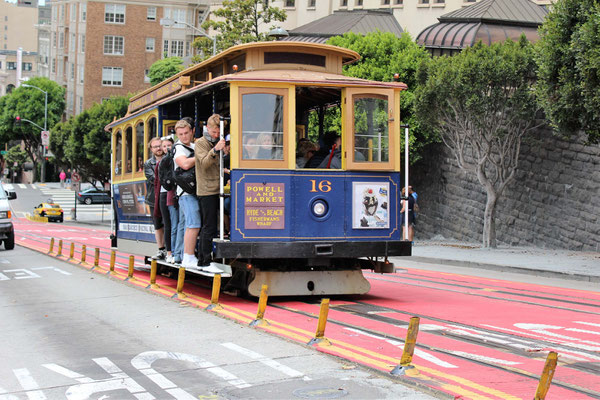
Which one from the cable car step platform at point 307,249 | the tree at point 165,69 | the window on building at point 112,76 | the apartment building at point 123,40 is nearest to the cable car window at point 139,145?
the cable car step platform at point 307,249

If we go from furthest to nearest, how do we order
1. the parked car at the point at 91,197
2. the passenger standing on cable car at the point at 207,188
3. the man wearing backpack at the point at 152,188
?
the parked car at the point at 91,197, the man wearing backpack at the point at 152,188, the passenger standing on cable car at the point at 207,188

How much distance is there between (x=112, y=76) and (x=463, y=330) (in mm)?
84266

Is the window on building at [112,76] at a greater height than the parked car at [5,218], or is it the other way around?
the window on building at [112,76]

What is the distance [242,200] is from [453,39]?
103 ft

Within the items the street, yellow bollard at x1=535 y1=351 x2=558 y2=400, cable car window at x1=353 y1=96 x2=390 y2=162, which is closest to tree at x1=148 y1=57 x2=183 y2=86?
the street

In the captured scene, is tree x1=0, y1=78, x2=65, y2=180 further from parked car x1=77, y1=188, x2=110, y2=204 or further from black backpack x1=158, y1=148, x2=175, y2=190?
black backpack x1=158, y1=148, x2=175, y2=190

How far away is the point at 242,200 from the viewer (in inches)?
433

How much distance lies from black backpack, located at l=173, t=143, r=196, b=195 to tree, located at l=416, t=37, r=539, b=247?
15.6m

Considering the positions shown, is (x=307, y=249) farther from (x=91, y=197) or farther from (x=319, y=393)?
(x=91, y=197)

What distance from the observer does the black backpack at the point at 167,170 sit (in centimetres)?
1252

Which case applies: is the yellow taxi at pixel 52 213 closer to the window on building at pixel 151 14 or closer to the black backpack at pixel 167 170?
the window on building at pixel 151 14

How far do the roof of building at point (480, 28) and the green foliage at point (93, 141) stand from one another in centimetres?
2593

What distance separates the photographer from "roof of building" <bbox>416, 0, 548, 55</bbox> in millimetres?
39688

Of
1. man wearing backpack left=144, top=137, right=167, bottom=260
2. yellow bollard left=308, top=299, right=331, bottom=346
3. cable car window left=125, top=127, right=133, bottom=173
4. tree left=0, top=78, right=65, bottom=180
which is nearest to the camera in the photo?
yellow bollard left=308, top=299, right=331, bottom=346
